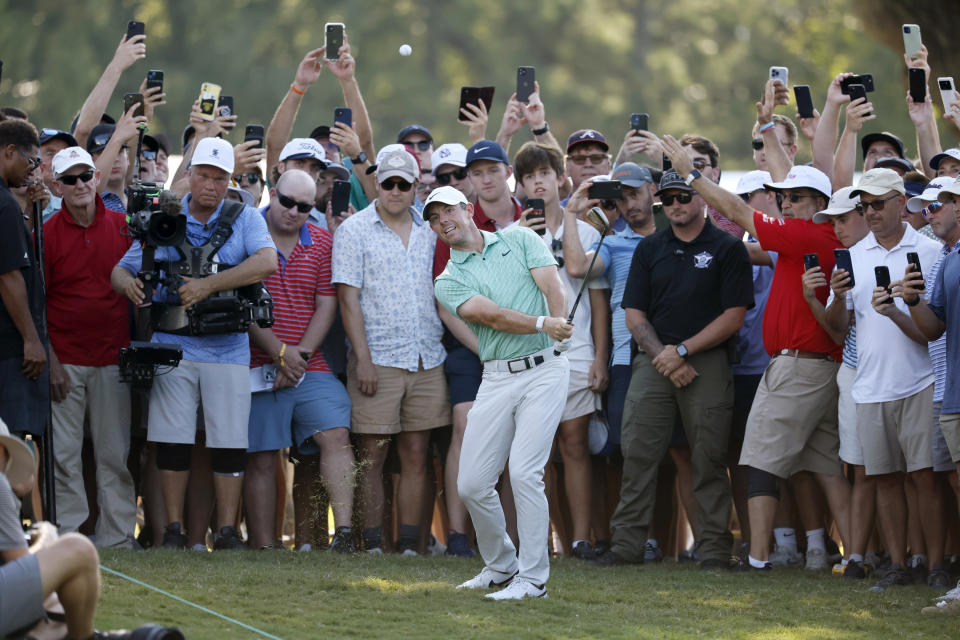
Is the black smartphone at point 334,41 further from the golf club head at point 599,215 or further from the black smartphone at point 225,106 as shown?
the golf club head at point 599,215

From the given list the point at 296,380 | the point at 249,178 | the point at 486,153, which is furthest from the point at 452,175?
the point at 296,380

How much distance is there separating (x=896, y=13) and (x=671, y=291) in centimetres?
435

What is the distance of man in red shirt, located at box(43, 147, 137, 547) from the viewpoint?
946 cm

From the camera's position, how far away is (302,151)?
10.7 metres

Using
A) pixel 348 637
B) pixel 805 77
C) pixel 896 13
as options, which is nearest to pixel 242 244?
pixel 348 637

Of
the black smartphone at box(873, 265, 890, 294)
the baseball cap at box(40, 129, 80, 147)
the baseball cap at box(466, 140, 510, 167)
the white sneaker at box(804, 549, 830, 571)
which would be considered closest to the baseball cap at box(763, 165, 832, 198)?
the black smartphone at box(873, 265, 890, 294)

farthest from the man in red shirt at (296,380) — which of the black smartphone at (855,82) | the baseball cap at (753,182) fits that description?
the black smartphone at (855,82)

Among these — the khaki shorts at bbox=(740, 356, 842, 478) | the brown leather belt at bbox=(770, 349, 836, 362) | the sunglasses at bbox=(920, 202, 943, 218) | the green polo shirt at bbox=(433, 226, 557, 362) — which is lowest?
the khaki shorts at bbox=(740, 356, 842, 478)

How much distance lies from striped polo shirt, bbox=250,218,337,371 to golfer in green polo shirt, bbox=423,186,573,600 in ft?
6.06

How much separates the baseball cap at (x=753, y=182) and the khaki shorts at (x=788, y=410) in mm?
1721

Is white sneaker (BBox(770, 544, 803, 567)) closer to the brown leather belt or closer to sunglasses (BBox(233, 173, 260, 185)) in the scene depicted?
the brown leather belt

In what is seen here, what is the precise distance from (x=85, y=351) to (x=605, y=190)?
344 centimetres

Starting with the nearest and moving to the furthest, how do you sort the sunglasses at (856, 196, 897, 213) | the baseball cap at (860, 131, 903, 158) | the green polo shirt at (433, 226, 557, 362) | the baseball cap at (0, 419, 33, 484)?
the baseball cap at (0, 419, 33, 484)
the green polo shirt at (433, 226, 557, 362)
the sunglasses at (856, 196, 897, 213)
the baseball cap at (860, 131, 903, 158)

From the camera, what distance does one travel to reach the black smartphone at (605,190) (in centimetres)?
966
